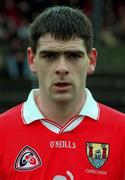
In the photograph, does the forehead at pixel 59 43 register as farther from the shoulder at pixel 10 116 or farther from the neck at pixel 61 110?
→ the shoulder at pixel 10 116

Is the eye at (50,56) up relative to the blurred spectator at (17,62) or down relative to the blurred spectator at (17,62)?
down

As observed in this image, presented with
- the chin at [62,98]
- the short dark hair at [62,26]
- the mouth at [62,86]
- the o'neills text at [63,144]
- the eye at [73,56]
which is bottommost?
the o'neills text at [63,144]

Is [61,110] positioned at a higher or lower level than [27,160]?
higher

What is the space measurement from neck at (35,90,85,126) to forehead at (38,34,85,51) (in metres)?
0.36

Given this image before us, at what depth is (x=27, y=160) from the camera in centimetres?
425

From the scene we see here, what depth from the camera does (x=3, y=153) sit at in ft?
13.8

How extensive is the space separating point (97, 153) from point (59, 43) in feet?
2.29

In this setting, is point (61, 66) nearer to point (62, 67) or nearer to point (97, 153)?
point (62, 67)

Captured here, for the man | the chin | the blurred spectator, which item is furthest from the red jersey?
the blurred spectator

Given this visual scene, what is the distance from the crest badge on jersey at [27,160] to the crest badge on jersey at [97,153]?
11.8 inches

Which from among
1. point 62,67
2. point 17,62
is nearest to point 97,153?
point 62,67

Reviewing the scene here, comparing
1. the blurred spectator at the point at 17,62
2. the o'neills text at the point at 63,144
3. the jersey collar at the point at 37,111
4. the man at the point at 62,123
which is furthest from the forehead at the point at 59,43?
the blurred spectator at the point at 17,62

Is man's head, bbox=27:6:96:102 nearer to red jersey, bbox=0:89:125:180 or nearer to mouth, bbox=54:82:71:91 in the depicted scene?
mouth, bbox=54:82:71:91

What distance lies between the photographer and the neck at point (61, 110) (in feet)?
14.1
